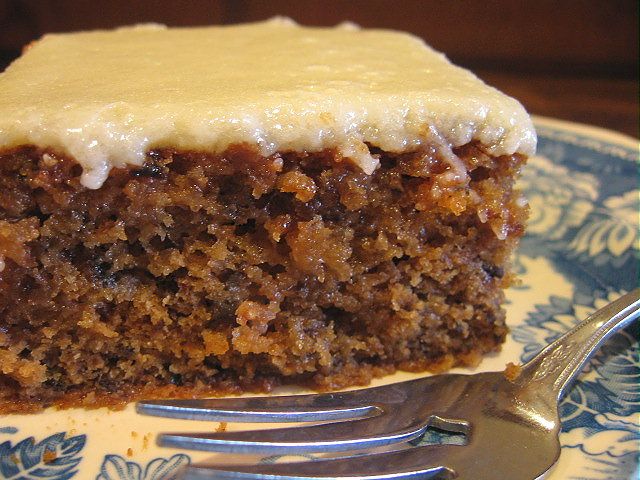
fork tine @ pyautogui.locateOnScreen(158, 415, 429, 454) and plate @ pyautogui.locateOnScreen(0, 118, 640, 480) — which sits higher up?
fork tine @ pyautogui.locateOnScreen(158, 415, 429, 454)

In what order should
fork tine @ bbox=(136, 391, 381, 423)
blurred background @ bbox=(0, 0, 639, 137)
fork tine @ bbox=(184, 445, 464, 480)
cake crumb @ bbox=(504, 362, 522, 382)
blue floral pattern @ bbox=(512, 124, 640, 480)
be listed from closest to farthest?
fork tine @ bbox=(184, 445, 464, 480), fork tine @ bbox=(136, 391, 381, 423), blue floral pattern @ bbox=(512, 124, 640, 480), cake crumb @ bbox=(504, 362, 522, 382), blurred background @ bbox=(0, 0, 639, 137)

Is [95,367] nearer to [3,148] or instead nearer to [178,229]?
[178,229]

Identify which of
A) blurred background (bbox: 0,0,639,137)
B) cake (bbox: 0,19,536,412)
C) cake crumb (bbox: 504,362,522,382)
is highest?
cake (bbox: 0,19,536,412)

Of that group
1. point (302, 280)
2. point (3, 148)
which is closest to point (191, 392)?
point (302, 280)

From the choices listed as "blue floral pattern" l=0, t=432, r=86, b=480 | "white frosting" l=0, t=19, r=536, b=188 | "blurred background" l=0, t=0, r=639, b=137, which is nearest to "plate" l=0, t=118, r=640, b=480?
"blue floral pattern" l=0, t=432, r=86, b=480

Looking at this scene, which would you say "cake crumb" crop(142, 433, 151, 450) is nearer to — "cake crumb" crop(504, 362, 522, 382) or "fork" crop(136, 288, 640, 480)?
"fork" crop(136, 288, 640, 480)

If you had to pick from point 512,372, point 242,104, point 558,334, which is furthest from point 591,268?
point 242,104

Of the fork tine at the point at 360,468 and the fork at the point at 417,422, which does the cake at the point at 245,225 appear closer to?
the fork at the point at 417,422
